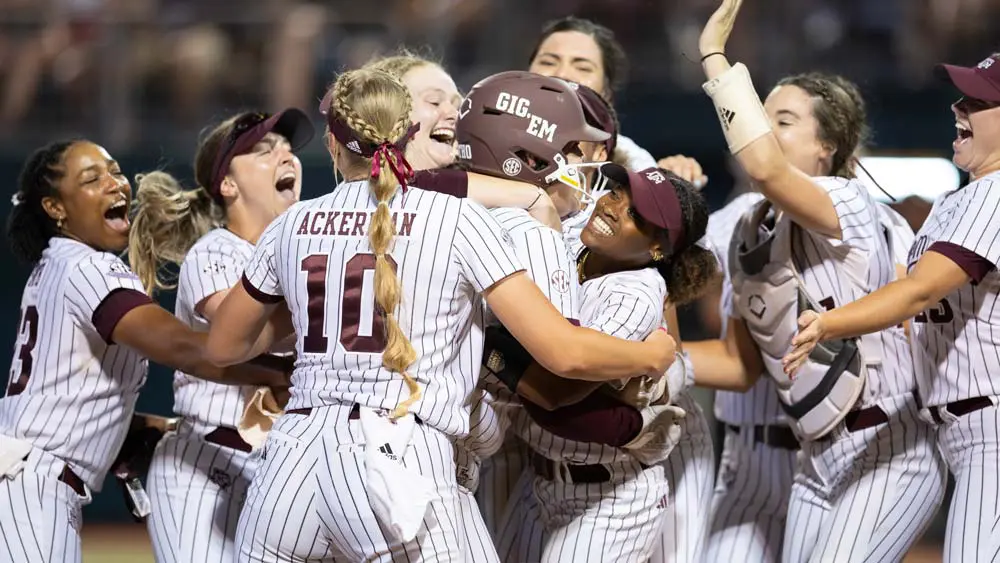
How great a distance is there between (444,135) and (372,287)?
1.33 m

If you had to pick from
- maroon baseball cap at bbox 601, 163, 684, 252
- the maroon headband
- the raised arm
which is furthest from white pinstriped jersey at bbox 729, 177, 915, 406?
the maroon headband

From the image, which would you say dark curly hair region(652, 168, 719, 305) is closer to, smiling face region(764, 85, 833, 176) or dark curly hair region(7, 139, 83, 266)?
smiling face region(764, 85, 833, 176)

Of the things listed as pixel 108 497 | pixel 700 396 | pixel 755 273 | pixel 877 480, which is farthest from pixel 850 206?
pixel 108 497

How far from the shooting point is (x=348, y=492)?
3.47 metres

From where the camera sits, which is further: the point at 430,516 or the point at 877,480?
the point at 877,480

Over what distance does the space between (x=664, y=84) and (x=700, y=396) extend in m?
2.94

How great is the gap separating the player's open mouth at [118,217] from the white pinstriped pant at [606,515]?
1.71 metres

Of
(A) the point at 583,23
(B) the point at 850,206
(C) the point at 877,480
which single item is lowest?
(C) the point at 877,480

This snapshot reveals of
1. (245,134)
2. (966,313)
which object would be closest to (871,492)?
(966,313)

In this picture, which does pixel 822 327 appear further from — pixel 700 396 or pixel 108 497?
pixel 108 497

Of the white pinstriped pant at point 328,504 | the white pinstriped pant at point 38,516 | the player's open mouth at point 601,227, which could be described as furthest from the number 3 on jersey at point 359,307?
the white pinstriped pant at point 38,516

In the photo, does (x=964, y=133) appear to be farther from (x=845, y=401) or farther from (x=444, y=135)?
(x=444, y=135)

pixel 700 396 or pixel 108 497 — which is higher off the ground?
pixel 700 396

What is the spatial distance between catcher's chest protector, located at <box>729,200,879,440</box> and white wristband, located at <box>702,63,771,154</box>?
0.55 metres
